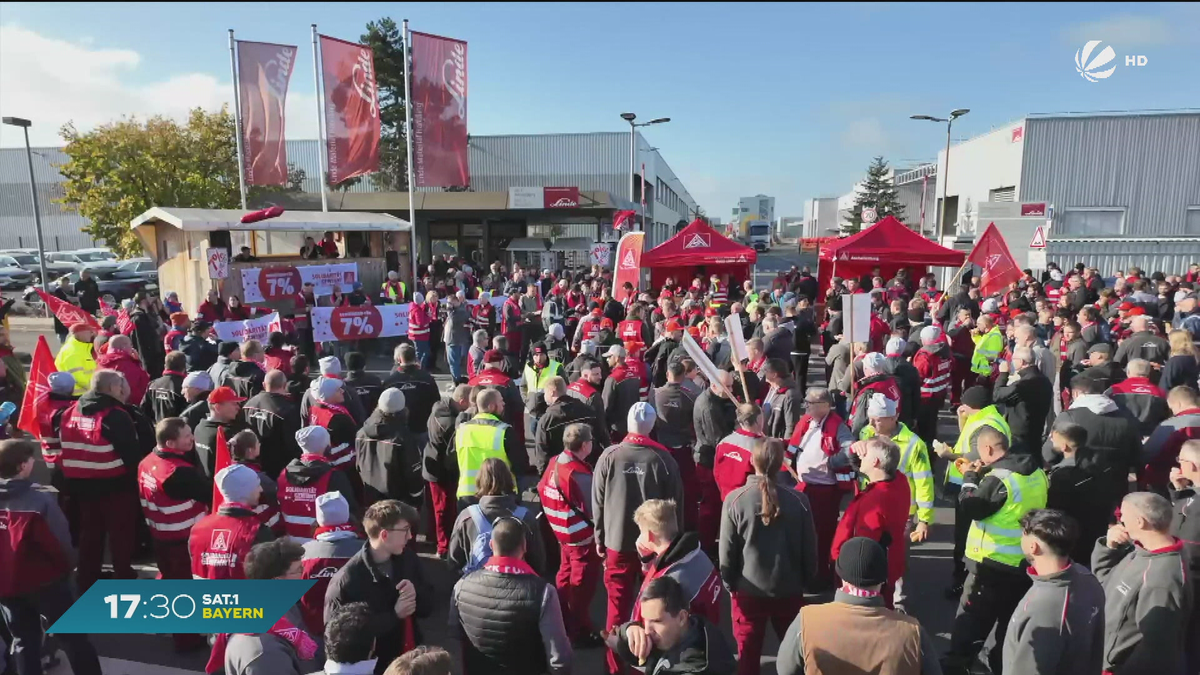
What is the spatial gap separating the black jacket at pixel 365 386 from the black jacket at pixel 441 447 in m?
1.41

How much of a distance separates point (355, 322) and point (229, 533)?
1008cm

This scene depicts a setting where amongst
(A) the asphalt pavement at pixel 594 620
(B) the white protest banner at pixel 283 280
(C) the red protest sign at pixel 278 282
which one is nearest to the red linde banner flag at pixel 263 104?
(B) the white protest banner at pixel 283 280

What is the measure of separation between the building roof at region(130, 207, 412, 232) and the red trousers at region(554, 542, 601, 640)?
1240 centimetres

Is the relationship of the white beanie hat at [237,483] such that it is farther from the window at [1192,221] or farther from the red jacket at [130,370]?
the window at [1192,221]

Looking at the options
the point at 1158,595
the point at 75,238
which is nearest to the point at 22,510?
the point at 1158,595

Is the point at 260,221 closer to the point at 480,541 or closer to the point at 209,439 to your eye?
the point at 209,439

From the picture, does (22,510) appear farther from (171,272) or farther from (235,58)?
(235,58)

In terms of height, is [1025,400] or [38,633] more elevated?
[1025,400]

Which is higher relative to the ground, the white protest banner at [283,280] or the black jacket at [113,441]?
the white protest banner at [283,280]

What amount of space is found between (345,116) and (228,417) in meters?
16.7

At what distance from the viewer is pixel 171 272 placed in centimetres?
1584

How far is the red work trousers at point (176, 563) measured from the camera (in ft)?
16.3

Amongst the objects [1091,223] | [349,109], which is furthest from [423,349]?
[1091,223]

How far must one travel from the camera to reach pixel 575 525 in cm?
495
